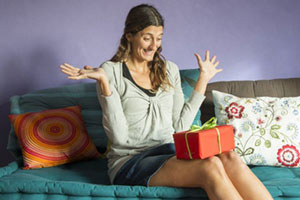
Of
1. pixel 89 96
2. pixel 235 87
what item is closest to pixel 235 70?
pixel 235 87

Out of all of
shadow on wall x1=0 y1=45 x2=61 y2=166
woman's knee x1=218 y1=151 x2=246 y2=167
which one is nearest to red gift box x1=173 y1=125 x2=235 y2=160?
woman's knee x1=218 y1=151 x2=246 y2=167

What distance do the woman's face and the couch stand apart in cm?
40

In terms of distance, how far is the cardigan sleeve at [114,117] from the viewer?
151cm

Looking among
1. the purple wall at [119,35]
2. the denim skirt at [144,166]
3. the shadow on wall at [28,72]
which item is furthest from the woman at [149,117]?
the shadow on wall at [28,72]

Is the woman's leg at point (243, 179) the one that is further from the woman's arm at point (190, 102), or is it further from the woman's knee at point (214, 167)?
the woman's arm at point (190, 102)

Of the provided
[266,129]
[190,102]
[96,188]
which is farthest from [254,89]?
[96,188]

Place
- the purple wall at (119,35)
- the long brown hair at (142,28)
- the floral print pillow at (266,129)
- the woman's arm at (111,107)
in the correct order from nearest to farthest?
1. the woman's arm at (111,107)
2. the long brown hair at (142,28)
3. the floral print pillow at (266,129)
4. the purple wall at (119,35)

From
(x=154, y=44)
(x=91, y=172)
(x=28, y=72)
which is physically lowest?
(x=91, y=172)

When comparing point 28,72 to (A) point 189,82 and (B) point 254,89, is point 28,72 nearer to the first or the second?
(A) point 189,82

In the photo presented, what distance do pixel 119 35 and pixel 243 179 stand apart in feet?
4.51

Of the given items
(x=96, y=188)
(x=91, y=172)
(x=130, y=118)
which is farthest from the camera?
(x=91, y=172)

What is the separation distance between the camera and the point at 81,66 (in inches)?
89.9

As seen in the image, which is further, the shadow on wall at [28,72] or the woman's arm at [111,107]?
the shadow on wall at [28,72]

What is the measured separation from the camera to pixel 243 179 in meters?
1.26
